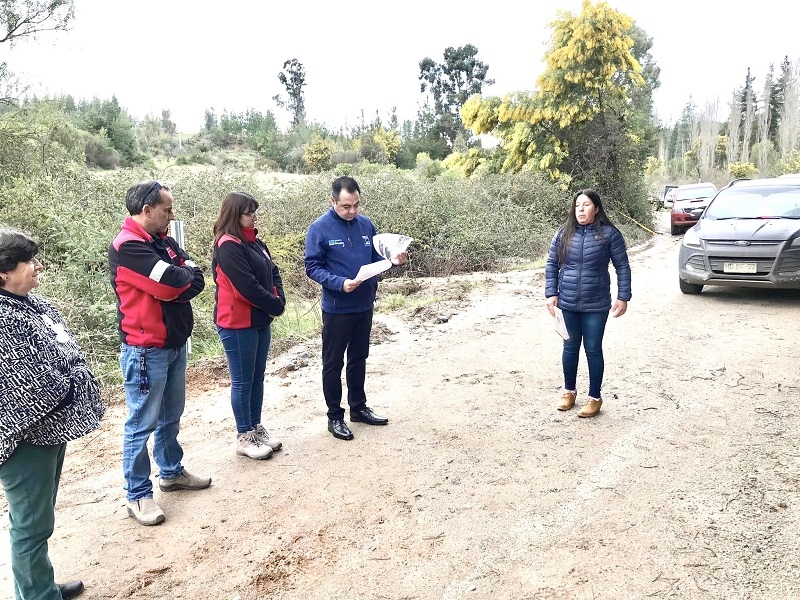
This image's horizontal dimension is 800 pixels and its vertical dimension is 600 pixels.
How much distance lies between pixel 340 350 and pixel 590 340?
6.66ft

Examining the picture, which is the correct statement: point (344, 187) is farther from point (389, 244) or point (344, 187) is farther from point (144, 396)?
point (144, 396)

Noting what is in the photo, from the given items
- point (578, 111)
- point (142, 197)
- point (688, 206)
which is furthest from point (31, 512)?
point (688, 206)

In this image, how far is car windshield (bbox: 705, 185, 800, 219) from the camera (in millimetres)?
8641

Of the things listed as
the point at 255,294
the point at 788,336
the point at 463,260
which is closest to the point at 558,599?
the point at 255,294

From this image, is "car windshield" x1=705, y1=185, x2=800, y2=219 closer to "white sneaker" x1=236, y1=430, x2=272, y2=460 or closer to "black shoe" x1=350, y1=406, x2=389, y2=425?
"black shoe" x1=350, y1=406, x2=389, y2=425

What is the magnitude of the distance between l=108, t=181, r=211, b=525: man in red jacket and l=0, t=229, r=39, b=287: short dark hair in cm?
60

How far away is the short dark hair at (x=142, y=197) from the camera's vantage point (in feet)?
10.3

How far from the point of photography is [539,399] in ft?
16.9

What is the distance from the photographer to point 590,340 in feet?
15.4

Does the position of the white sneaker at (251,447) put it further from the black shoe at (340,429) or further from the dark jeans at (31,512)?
the dark jeans at (31,512)

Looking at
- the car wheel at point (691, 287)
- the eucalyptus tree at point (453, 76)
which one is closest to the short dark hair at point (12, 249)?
the car wheel at point (691, 287)

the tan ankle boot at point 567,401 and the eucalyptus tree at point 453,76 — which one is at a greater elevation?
the eucalyptus tree at point 453,76

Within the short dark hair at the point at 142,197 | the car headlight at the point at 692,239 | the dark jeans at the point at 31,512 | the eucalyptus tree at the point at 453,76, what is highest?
the eucalyptus tree at the point at 453,76

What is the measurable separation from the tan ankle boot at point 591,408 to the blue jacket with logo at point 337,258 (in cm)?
198
